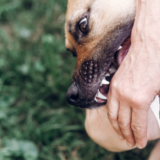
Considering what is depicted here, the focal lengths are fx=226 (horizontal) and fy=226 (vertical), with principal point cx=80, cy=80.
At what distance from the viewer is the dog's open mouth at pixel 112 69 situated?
1.98 m

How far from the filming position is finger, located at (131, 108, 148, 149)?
5.07 feet

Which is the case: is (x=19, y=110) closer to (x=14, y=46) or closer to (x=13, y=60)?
(x=13, y=60)

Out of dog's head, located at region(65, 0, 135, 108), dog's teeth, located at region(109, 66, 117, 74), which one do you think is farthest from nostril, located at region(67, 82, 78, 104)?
dog's teeth, located at region(109, 66, 117, 74)

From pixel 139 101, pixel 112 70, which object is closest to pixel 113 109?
pixel 139 101

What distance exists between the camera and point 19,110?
9.58 feet

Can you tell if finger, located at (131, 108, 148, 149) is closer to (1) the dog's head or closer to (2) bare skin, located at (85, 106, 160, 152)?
(2) bare skin, located at (85, 106, 160, 152)

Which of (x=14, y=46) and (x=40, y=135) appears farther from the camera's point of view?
(x=14, y=46)

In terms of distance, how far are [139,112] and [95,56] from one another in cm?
67

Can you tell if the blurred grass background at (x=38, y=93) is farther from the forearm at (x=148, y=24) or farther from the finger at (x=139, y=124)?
the forearm at (x=148, y=24)

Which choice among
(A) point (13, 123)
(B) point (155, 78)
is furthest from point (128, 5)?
(A) point (13, 123)

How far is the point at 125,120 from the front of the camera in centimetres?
164

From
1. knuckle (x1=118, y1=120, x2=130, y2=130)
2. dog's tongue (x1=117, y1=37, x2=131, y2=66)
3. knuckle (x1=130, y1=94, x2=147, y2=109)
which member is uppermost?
dog's tongue (x1=117, y1=37, x2=131, y2=66)

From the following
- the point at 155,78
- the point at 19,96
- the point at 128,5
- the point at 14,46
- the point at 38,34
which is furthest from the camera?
the point at 38,34

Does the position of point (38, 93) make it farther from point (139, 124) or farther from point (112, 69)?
point (139, 124)
